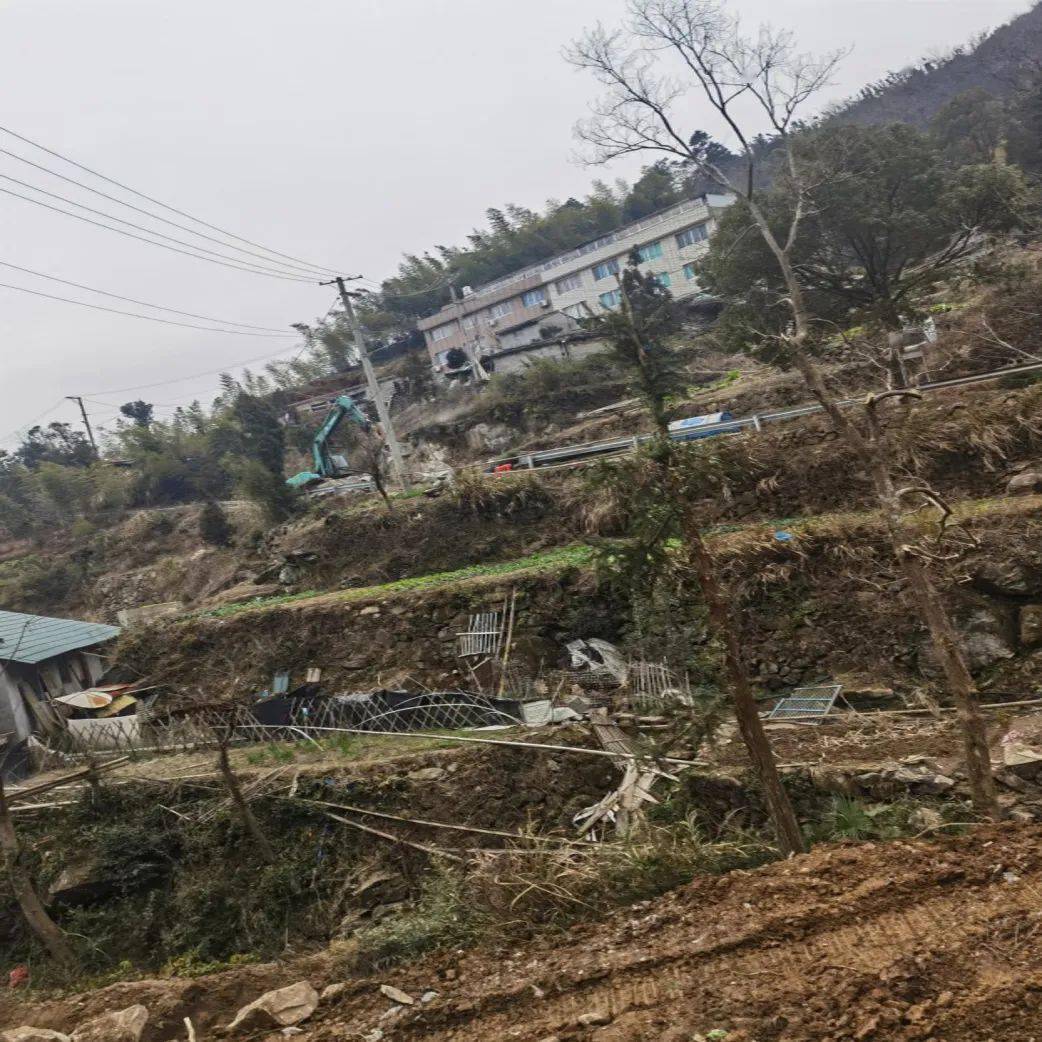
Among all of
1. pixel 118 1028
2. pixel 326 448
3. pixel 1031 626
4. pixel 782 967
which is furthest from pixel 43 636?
pixel 1031 626

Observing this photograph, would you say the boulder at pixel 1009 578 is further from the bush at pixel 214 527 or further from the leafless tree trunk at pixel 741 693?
the bush at pixel 214 527

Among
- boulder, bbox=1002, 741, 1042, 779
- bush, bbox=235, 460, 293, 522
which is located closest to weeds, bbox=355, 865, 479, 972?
boulder, bbox=1002, 741, 1042, 779

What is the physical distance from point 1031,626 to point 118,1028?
12075 millimetres

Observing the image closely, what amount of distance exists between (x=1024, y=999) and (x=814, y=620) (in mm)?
9067

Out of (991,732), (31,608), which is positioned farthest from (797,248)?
(31,608)

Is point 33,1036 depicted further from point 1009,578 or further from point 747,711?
point 1009,578

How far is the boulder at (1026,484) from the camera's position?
489 inches

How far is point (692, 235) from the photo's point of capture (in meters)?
37.0

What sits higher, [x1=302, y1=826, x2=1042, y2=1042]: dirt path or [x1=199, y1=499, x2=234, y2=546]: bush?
[x1=199, y1=499, x2=234, y2=546]: bush

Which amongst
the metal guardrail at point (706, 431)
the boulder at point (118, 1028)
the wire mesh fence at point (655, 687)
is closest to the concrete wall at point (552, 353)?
the metal guardrail at point (706, 431)

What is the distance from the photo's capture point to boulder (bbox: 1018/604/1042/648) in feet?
33.8

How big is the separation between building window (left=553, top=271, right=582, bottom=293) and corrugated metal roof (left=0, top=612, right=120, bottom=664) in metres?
30.9

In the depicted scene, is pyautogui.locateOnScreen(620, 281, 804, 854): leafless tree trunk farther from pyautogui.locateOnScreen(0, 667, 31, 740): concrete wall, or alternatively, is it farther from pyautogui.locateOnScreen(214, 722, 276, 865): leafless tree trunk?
pyautogui.locateOnScreen(0, 667, 31, 740): concrete wall

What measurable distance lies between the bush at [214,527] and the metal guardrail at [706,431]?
12136 millimetres
